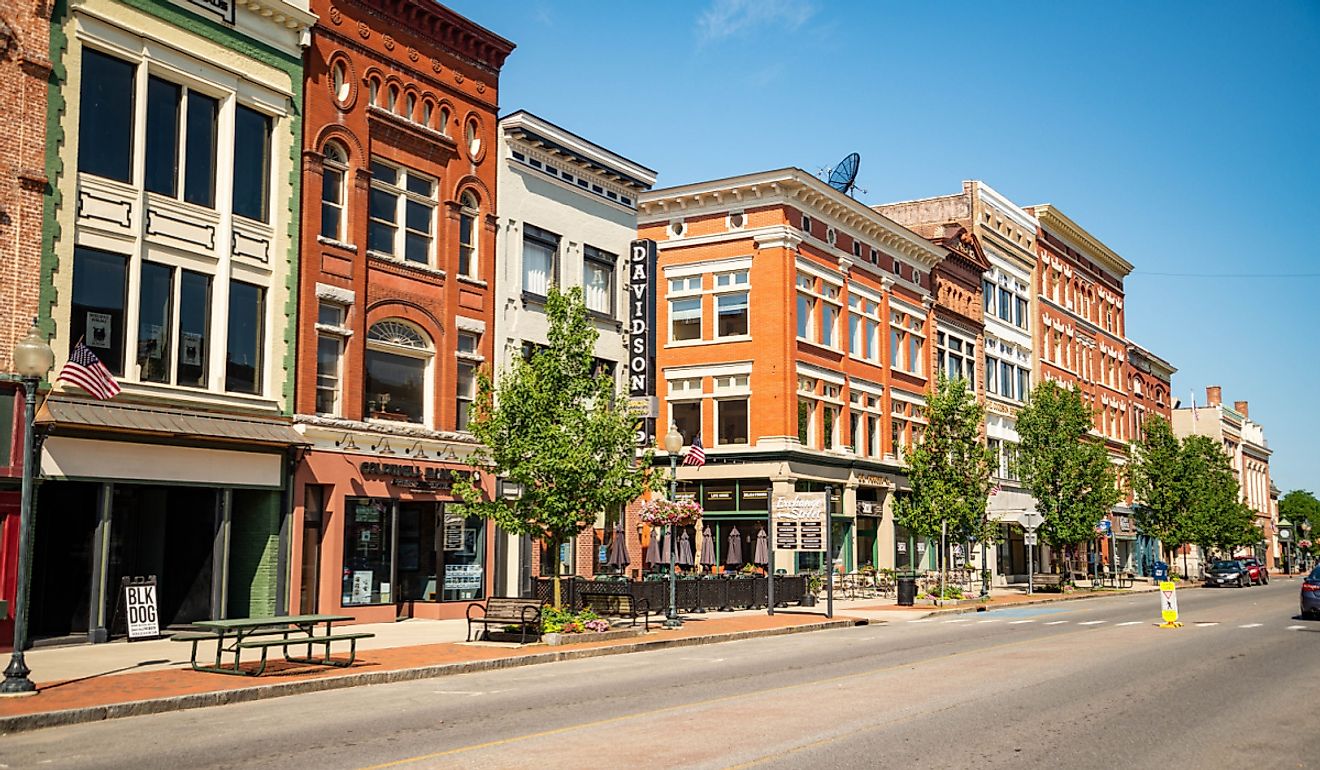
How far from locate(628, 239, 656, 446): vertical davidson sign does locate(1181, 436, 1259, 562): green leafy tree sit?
4518cm

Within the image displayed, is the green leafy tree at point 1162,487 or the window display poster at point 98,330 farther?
the green leafy tree at point 1162,487

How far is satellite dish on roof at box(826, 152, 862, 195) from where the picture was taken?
54.9 metres

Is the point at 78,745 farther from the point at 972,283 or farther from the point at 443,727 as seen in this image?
the point at 972,283

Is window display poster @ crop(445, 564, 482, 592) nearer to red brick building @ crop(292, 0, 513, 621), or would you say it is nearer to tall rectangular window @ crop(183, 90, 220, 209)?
red brick building @ crop(292, 0, 513, 621)

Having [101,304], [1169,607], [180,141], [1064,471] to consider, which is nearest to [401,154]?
[180,141]

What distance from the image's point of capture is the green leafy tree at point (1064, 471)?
51500mm

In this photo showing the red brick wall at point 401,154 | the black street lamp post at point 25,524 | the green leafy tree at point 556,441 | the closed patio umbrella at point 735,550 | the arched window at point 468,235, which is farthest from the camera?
the closed patio umbrella at point 735,550

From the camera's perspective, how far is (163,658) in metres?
19.4

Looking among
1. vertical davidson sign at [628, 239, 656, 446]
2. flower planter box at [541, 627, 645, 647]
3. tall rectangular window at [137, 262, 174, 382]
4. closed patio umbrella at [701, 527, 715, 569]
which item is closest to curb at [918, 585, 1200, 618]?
closed patio umbrella at [701, 527, 715, 569]

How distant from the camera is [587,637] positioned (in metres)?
23.6

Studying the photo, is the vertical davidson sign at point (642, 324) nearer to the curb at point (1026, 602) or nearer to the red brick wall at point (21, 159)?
the curb at point (1026, 602)

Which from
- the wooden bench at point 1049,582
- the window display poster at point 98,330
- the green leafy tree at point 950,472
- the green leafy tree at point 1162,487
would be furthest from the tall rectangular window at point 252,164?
the green leafy tree at point 1162,487

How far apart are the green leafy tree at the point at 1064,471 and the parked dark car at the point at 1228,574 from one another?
1564 centimetres

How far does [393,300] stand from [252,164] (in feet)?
15.9
